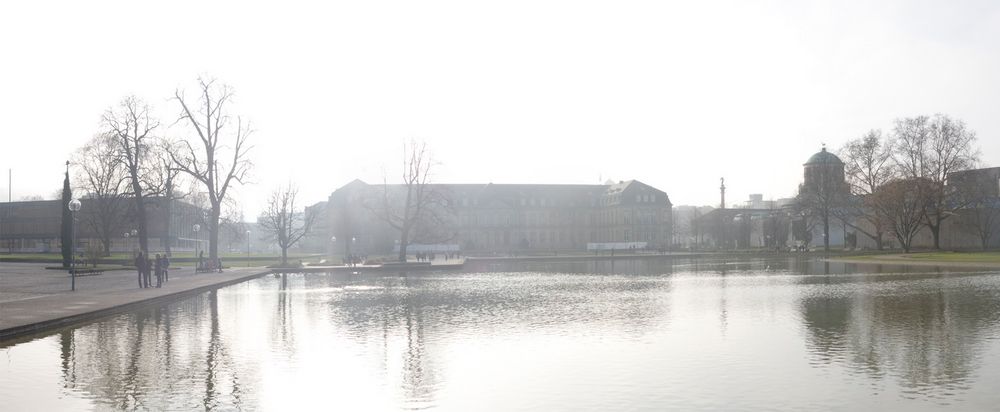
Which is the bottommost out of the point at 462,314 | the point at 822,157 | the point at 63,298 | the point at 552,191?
the point at 462,314

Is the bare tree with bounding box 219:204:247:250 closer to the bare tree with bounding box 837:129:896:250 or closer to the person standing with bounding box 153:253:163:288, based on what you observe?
the person standing with bounding box 153:253:163:288

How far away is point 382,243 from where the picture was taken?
104 meters

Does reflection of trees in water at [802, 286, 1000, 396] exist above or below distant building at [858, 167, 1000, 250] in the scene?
below

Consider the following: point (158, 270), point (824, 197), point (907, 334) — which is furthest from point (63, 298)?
point (824, 197)

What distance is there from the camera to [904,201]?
69.9 metres

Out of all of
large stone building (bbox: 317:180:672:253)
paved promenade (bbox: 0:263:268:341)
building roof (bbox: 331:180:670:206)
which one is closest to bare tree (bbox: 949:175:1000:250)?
large stone building (bbox: 317:180:672:253)

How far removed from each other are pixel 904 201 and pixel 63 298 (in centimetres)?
6696

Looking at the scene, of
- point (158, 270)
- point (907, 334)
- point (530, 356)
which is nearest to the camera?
point (530, 356)

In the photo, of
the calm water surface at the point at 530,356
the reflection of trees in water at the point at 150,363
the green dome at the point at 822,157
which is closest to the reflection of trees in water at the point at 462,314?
the calm water surface at the point at 530,356

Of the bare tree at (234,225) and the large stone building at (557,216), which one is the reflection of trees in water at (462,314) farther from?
the large stone building at (557,216)

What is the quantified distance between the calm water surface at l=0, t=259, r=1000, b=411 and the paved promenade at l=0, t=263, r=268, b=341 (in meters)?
0.94

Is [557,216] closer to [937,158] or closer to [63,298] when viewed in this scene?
[937,158]

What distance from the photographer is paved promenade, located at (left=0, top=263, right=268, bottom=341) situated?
65.0 ft

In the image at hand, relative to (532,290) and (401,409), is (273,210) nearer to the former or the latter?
(532,290)
